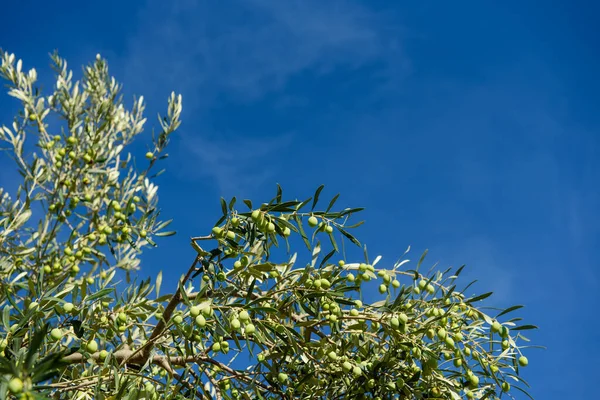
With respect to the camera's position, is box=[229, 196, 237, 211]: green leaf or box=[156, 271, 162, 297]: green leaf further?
box=[156, 271, 162, 297]: green leaf

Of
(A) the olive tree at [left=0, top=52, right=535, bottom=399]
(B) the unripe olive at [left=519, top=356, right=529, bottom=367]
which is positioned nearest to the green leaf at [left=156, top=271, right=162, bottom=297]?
(A) the olive tree at [left=0, top=52, right=535, bottom=399]

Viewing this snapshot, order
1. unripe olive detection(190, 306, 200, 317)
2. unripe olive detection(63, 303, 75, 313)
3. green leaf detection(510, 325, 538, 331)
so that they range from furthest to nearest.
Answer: green leaf detection(510, 325, 538, 331) < unripe olive detection(63, 303, 75, 313) < unripe olive detection(190, 306, 200, 317)

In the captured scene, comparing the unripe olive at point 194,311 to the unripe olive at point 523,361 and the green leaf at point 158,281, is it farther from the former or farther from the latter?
the unripe olive at point 523,361

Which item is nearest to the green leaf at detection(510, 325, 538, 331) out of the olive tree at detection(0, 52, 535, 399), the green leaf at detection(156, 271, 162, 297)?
the olive tree at detection(0, 52, 535, 399)

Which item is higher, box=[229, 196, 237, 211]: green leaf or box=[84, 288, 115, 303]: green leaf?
box=[229, 196, 237, 211]: green leaf

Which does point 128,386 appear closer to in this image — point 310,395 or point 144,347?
point 144,347

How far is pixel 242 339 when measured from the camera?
3471 mm

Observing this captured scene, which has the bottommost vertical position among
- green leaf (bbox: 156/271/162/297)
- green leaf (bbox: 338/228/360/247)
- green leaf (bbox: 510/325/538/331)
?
green leaf (bbox: 510/325/538/331)

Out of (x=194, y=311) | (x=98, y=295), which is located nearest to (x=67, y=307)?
(x=98, y=295)

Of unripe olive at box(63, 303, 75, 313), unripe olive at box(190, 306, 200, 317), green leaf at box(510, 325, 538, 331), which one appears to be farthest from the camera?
green leaf at box(510, 325, 538, 331)

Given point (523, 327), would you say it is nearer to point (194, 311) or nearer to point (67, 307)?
point (194, 311)

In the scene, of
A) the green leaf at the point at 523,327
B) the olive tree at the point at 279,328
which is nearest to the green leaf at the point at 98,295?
the olive tree at the point at 279,328

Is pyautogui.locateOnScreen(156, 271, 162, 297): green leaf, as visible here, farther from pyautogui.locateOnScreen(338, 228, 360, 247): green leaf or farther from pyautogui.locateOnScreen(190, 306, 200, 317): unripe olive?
pyautogui.locateOnScreen(338, 228, 360, 247): green leaf

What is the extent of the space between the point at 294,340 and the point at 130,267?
3852mm
